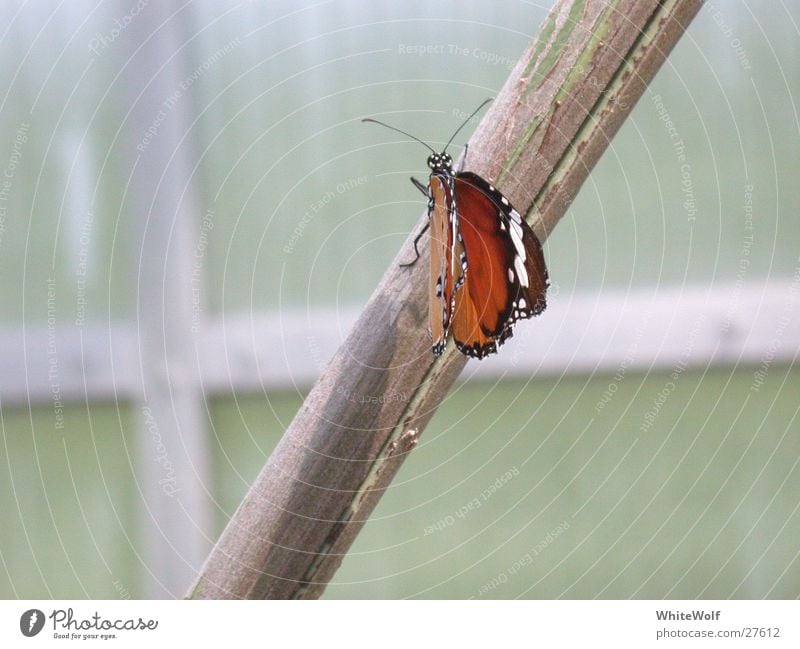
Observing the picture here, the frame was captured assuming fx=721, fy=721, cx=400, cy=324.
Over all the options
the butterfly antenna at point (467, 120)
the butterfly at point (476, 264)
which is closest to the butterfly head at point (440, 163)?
the butterfly at point (476, 264)

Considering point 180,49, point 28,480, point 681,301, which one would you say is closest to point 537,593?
point 681,301

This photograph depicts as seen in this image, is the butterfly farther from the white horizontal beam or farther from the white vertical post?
the white vertical post

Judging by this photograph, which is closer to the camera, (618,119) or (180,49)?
(618,119)

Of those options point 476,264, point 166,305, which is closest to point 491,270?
point 476,264

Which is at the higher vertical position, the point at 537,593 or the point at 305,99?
the point at 305,99

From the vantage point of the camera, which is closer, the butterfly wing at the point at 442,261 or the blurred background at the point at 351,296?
the butterfly wing at the point at 442,261

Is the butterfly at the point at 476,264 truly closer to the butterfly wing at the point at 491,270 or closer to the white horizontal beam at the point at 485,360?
the butterfly wing at the point at 491,270

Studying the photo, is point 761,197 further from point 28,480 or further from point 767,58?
point 28,480

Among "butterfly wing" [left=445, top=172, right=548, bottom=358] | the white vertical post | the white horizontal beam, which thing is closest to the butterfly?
"butterfly wing" [left=445, top=172, right=548, bottom=358]
